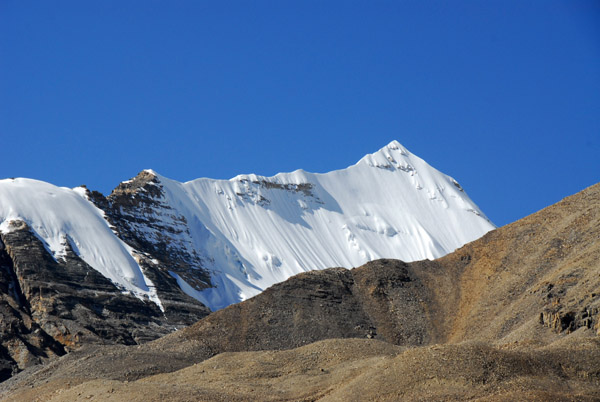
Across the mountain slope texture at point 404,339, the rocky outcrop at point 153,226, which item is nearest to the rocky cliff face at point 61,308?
the rocky outcrop at point 153,226

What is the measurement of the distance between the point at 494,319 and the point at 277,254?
8564 centimetres

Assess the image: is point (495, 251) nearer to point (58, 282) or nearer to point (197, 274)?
point (58, 282)

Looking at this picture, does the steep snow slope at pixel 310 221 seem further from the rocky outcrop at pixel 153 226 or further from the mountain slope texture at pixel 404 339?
the mountain slope texture at pixel 404 339

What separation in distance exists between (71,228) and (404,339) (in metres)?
59.0

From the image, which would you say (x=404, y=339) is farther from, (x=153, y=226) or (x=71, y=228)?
(x=153, y=226)

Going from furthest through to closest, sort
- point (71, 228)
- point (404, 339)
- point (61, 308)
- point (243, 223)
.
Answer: point (243, 223), point (71, 228), point (61, 308), point (404, 339)

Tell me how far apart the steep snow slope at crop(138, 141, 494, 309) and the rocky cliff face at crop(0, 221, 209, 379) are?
1923cm

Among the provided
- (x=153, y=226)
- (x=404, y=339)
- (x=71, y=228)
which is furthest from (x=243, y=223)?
(x=404, y=339)

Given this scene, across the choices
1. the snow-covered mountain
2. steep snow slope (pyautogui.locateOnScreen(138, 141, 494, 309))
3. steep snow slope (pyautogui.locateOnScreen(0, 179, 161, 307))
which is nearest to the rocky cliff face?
steep snow slope (pyautogui.locateOnScreen(0, 179, 161, 307))

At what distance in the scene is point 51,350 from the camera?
3391 inches

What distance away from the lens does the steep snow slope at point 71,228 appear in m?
111

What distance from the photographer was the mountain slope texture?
40.7 metres

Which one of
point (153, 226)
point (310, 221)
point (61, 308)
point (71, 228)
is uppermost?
point (310, 221)

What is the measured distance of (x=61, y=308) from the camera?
313 ft
